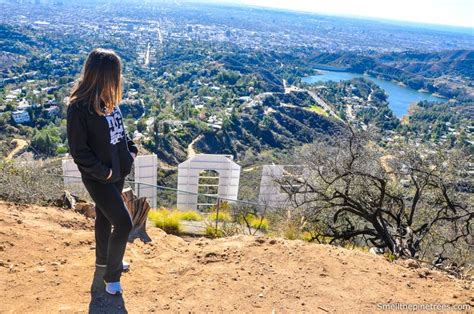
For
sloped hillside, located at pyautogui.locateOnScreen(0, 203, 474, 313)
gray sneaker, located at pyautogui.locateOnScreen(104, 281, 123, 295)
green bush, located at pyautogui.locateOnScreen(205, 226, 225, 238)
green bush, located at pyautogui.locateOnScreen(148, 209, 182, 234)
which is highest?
gray sneaker, located at pyautogui.locateOnScreen(104, 281, 123, 295)

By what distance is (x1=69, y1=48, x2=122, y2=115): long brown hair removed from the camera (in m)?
2.38

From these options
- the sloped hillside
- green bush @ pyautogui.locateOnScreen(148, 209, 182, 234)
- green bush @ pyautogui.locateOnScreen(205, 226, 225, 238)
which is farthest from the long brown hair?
green bush @ pyautogui.locateOnScreen(148, 209, 182, 234)

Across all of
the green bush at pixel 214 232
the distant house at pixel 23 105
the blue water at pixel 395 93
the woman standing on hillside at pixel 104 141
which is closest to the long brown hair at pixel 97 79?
the woman standing on hillside at pixel 104 141

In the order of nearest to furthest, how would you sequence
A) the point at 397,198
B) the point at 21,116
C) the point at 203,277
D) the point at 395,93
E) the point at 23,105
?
the point at 203,277 < the point at 397,198 < the point at 21,116 < the point at 23,105 < the point at 395,93

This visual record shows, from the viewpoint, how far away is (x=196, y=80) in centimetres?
6306

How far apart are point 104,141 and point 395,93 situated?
277 feet

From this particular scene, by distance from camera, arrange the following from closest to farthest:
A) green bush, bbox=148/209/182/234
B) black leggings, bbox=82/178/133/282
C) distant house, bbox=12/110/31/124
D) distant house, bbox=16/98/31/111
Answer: black leggings, bbox=82/178/133/282
green bush, bbox=148/209/182/234
distant house, bbox=12/110/31/124
distant house, bbox=16/98/31/111

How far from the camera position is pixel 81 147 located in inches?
94.6

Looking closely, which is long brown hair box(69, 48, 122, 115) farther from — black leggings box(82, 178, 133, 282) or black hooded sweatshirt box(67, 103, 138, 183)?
black leggings box(82, 178, 133, 282)

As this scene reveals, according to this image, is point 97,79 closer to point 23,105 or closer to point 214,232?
point 214,232

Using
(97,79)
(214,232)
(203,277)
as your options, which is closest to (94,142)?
(97,79)

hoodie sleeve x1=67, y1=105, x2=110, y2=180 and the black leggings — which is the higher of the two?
hoodie sleeve x1=67, y1=105, x2=110, y2=180

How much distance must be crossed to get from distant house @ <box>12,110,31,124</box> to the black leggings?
34.8 m

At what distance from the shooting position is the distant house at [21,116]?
109 feet
